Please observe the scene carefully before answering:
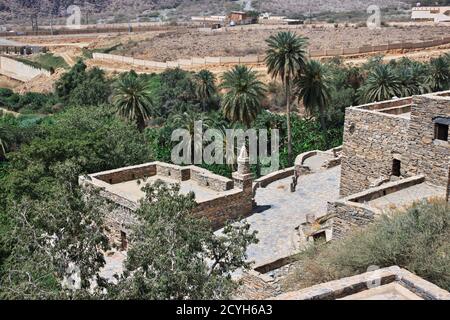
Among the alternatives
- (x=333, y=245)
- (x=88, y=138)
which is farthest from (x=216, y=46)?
(x=333, y=245)

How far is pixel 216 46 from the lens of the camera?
258 ft

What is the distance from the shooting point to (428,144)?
48.1 feet

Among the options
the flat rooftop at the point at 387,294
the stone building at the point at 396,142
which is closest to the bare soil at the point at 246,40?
the stone building at the point at 396,142

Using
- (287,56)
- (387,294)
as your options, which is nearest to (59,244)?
(387,294)

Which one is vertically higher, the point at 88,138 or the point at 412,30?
the point at 412,30

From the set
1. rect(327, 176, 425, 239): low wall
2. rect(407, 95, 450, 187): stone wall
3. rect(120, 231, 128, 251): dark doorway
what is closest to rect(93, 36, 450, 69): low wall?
rect(120, 231, 128, 251): dark doorway

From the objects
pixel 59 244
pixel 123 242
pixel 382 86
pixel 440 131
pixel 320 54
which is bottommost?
pixel 123 242

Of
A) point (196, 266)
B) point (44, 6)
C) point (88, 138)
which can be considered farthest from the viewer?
point (44, 6)

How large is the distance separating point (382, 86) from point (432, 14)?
69.7m

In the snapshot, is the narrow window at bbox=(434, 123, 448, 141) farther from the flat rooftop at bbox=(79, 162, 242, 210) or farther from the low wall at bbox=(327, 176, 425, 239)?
the flat rooftop at bbox=(79, 162, 242, 210)

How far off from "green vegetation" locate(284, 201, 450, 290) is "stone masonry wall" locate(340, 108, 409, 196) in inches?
200

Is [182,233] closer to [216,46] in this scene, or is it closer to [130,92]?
[130,92]

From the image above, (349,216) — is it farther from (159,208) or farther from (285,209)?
(285,209)

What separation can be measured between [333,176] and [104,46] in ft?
232
